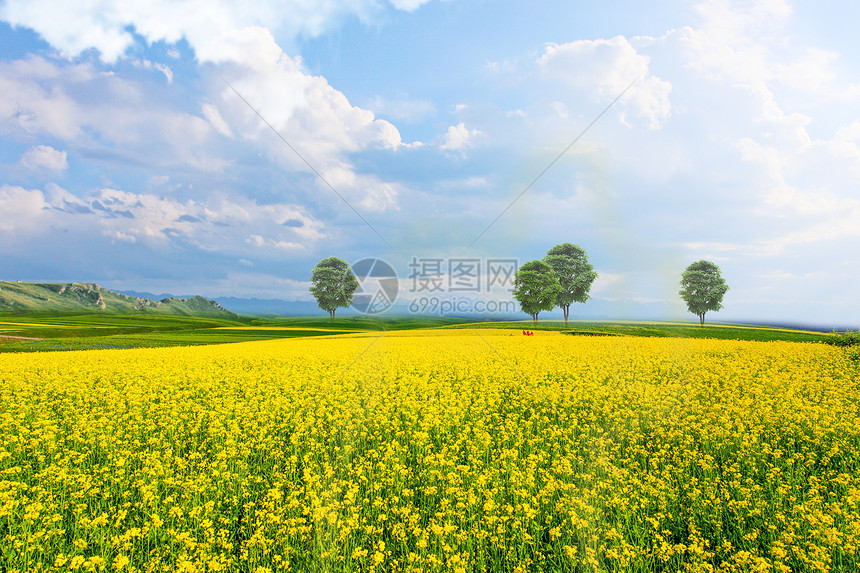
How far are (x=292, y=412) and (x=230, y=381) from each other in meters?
5.49

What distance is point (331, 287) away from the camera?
72.0m

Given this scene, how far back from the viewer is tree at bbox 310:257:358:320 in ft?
236

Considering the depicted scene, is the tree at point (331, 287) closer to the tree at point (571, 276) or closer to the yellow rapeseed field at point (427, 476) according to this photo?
the tree at point (571, 276)

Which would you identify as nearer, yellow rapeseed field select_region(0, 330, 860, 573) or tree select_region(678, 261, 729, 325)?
yellow rapeseed field select_region(0, 330, 860, 573)

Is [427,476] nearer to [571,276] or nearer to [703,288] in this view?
[571,276]

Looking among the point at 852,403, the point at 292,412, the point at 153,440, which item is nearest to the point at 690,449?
the point at 852,403

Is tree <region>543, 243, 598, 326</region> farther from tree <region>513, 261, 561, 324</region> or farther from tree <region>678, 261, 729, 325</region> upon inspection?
tree <region>678, 261, 729, 325</region>

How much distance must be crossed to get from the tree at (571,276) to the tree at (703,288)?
20.0 metres

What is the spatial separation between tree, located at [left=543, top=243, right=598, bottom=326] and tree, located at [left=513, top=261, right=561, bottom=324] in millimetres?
5252

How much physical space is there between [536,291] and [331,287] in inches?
1530

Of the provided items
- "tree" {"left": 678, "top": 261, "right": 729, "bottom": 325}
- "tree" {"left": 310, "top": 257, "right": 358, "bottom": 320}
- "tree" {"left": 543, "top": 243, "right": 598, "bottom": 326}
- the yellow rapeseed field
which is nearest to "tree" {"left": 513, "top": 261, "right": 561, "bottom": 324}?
"tree" {"left": 543, "top": 243, "right": 598, "bottom": 326}

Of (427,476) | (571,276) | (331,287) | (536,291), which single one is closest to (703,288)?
(571,276)

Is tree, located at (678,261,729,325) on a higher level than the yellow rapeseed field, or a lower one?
higher

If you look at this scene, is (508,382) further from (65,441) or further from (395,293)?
(395,293)
